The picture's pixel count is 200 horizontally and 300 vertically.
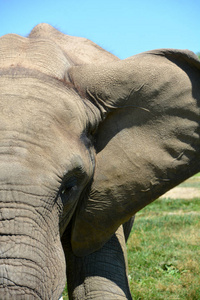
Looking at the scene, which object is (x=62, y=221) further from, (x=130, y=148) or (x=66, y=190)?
(x=130, y=148)

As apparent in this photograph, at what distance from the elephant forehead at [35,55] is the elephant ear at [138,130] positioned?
92mm

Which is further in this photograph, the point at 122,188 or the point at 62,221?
the point at 122,188

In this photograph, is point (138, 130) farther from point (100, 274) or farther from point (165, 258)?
point (165, 258)

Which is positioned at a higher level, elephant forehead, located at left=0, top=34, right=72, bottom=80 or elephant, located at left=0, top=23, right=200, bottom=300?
elephant forehead, located at left=0, top=34, right=72, bottom=80

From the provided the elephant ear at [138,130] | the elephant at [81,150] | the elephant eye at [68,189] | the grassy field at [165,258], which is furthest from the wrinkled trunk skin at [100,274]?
the grassy field at [165,258]

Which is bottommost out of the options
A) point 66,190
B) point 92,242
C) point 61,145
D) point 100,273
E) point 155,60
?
point 100,273

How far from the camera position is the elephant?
1.96 meters

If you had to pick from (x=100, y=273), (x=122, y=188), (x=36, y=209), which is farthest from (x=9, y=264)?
(x=100, y=273)

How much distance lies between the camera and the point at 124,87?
2498 mm

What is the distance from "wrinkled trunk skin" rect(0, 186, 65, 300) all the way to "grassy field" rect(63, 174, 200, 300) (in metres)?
2.05

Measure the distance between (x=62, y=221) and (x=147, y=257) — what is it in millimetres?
2667

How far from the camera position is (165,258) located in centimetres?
489

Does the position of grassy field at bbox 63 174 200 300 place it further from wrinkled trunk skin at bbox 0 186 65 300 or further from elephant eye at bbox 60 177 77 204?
wrinkled trunk skin at bbox 0 186 65 300

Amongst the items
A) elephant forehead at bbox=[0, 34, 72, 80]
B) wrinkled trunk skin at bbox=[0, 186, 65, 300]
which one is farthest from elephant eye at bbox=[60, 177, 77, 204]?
elephant forehead at bbox=[0, 34, 72, 80]
